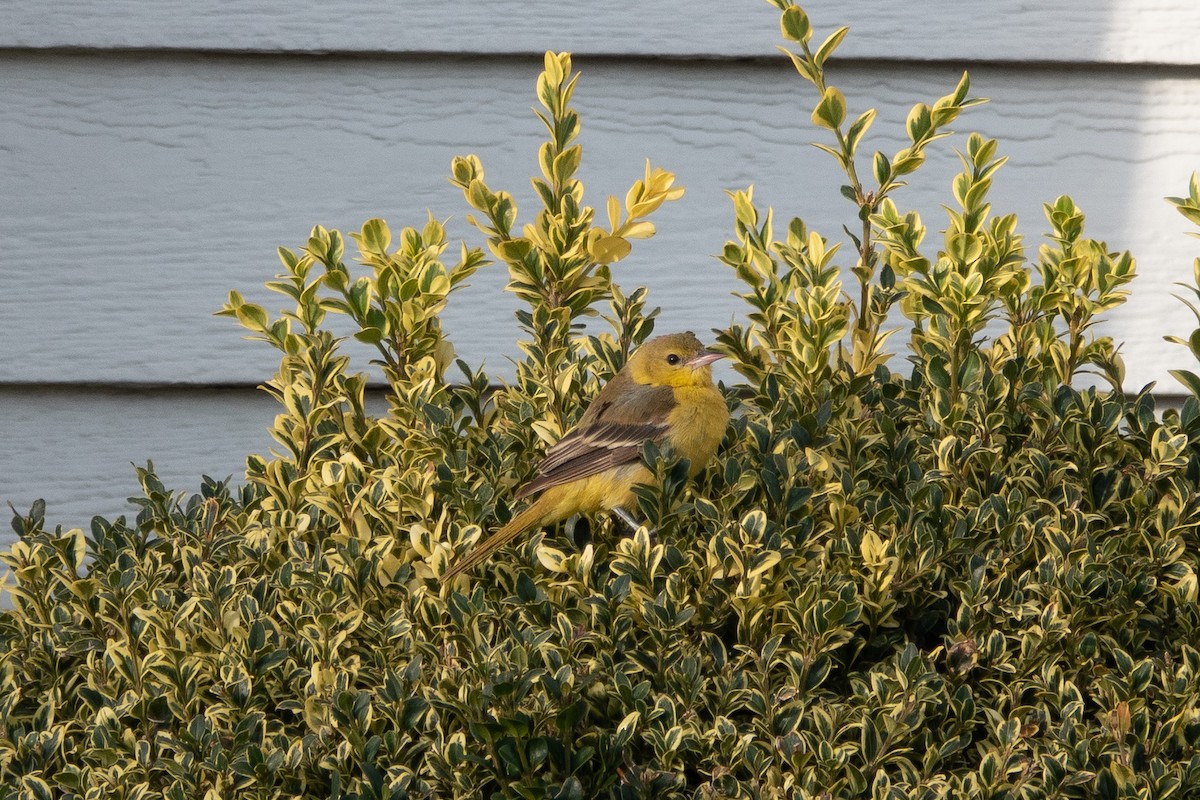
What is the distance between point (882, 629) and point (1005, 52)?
2226 millimetres

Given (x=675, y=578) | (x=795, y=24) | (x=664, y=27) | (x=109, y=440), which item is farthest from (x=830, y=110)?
(x=109, y=440)

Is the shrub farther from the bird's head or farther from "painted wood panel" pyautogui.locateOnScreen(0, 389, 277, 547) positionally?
"painted wood panel" pyautogui.locateOnScreen(0, 389, 277, 547)

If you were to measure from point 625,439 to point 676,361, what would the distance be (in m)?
0.49

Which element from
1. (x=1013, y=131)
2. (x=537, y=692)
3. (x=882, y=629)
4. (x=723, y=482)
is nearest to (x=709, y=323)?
(x=1013, y=131)

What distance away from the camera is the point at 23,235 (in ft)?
11.8

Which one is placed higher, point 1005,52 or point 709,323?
point 1005,52

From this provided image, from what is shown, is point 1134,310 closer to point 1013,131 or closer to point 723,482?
point 1013,131

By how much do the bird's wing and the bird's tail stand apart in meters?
0.04

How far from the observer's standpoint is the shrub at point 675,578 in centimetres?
182

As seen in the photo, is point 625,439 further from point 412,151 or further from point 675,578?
point 412,151

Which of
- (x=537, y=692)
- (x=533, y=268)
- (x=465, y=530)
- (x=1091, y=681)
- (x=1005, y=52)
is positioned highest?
(x=1005, y=52)

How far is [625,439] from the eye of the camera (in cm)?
270

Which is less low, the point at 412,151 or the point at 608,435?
the point at 412,151

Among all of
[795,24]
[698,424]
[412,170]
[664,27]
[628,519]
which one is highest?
[664,27]
